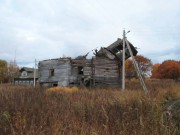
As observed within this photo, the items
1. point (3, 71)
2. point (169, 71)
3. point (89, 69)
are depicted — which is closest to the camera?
point (89, 69)

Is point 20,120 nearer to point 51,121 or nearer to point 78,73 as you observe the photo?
point 51,121

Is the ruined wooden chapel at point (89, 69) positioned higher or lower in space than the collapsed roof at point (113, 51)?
lower

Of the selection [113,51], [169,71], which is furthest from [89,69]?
[169,71]

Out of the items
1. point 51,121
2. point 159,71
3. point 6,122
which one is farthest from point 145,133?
point 159,71

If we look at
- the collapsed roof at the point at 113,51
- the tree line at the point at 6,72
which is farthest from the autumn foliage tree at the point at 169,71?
the collapsed roof at the point at 113,51

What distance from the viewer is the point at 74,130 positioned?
14.0 feet

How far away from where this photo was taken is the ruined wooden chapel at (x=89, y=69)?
35.9m

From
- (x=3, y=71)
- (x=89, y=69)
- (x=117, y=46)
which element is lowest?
(x=89, y=69)

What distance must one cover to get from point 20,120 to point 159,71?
91.9 m

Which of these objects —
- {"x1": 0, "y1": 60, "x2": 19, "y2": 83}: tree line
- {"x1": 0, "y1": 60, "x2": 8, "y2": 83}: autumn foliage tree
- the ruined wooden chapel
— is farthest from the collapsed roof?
{"x1": 0, "y1": 60, "x2": 8, "y2": 83}: autumn foliage tree

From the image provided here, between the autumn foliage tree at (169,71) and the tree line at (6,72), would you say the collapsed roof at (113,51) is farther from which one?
the autumn foliage tree at (169,71)

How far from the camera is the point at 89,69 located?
119ft

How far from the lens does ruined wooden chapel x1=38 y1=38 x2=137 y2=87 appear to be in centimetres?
3591

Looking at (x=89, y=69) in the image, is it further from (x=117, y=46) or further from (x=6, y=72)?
(x=6, y=72)
